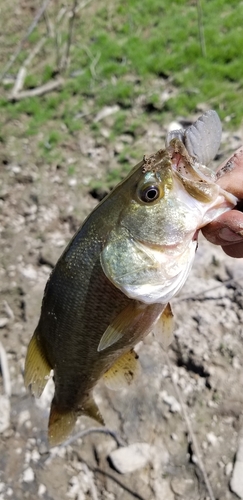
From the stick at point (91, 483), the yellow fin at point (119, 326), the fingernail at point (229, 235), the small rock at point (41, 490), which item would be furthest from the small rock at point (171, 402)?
the fingernail at point (229, 235)

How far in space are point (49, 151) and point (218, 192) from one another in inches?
177

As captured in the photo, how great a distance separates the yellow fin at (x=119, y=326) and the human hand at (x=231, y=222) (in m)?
0.40

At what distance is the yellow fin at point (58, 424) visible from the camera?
8.72 feet

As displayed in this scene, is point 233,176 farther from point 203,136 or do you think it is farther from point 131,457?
point 131,457

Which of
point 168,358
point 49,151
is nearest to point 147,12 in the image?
point 49,151

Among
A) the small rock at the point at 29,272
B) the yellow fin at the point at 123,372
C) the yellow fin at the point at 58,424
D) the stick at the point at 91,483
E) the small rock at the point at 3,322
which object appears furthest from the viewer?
the small rock at the point at 29,272

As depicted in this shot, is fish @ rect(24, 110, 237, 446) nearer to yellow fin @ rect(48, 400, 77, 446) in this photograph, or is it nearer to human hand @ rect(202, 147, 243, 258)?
human hand @ rect(202, 147, 243, 258)

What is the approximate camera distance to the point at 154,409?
3754 millimetres

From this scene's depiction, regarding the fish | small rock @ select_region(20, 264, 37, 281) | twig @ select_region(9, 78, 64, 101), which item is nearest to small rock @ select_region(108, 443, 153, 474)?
the fish

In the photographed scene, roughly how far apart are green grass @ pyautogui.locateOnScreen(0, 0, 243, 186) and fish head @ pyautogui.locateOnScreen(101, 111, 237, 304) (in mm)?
3869

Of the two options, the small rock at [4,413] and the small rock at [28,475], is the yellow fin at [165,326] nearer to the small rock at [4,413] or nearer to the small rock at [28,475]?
the small rock at [28,475]

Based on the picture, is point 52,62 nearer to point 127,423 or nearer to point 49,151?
point 49,151

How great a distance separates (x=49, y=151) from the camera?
6168 mm

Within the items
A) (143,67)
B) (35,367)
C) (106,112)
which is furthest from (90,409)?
(143,67)
